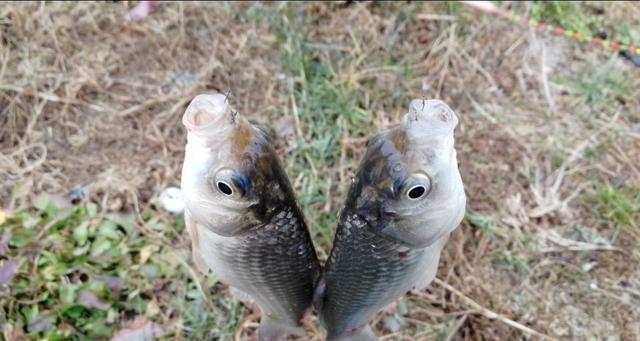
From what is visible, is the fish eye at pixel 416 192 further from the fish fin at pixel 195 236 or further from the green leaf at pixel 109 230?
the green leaf at pixel 109 230

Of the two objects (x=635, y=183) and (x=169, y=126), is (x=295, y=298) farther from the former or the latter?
(x=635, y=183)

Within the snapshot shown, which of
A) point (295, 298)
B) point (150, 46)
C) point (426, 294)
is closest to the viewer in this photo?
point (295, 298)

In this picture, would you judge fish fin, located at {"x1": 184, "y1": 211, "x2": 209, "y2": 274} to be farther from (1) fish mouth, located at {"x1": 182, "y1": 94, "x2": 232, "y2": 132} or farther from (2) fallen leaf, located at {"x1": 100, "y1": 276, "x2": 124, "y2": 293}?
(2) fallen leaf, located at {"x1": 100, "y1": 276, "x2": 124, "y2": 293}

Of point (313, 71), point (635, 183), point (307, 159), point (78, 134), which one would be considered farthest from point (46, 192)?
point (635, 183)

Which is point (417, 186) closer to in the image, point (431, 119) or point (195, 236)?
point (431, 119)

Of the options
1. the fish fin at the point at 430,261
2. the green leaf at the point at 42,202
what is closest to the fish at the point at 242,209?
the fish fin at the point at 430,261

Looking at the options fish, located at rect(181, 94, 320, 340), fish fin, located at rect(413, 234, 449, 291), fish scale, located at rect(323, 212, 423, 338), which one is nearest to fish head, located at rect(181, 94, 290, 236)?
fish, located at rect(181, 94, 320, 340)
